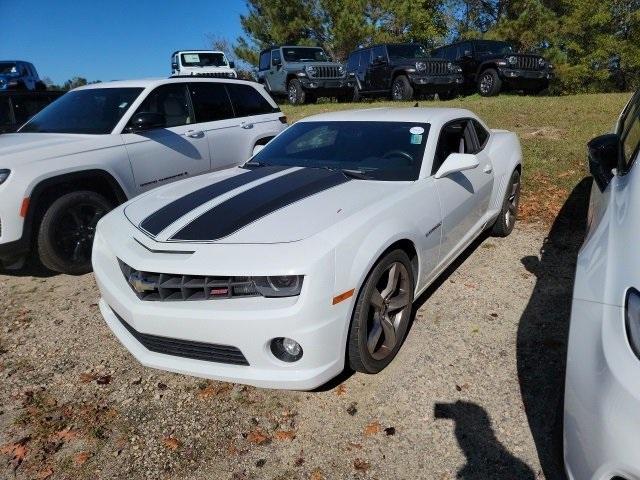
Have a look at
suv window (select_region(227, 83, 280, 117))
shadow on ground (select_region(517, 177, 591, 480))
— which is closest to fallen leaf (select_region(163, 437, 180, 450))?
shadow on ground (select_region(517, 177, 591, 480))

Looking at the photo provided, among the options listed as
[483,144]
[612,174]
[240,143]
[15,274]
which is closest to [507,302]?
[612,174]

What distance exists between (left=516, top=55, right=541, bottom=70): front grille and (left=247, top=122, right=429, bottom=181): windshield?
11.3m

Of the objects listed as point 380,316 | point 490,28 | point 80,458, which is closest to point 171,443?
point 80,458

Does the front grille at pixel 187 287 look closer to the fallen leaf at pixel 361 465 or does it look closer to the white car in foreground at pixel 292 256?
the white car in foreground at pixel 292 256

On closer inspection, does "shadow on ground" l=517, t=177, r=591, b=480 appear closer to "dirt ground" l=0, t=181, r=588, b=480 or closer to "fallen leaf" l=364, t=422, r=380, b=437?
"dirt ground" l=0, t=181, r=588, b=480

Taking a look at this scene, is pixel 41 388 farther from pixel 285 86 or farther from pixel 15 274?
pixel 285 86

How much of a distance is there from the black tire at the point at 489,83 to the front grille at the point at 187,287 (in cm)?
1303

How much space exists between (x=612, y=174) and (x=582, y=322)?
1.39m

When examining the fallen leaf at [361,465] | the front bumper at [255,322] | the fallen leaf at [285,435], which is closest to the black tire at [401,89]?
the front bumper at [255,322]

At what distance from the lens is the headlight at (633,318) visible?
1.51m

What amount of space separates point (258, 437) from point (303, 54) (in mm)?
15378

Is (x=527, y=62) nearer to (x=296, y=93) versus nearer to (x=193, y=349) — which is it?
(x=296, y=93)

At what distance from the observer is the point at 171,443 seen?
8.08 ft

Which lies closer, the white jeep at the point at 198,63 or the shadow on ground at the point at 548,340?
the shadow on ground at the point at 548,340
